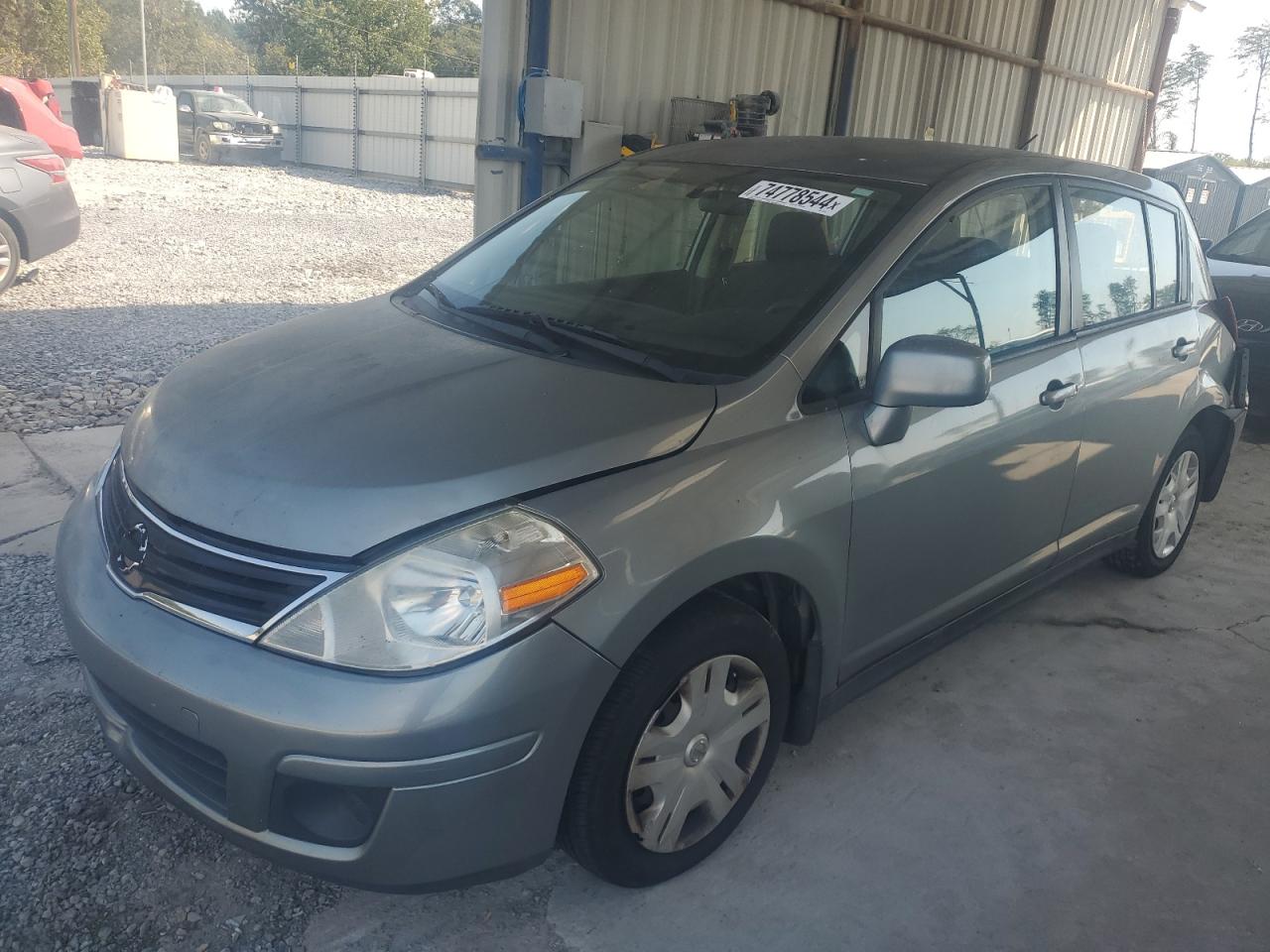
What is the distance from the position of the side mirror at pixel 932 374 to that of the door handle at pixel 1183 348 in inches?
73.3

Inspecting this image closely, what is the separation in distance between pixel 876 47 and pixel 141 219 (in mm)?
9880

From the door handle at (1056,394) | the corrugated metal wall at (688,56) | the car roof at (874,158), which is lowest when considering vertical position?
the door handle at (1056,394)

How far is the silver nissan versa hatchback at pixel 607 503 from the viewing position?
1.96 metres

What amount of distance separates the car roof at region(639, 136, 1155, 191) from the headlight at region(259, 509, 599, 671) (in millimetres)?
1704

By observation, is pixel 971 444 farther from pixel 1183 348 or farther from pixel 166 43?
pixel 166 43

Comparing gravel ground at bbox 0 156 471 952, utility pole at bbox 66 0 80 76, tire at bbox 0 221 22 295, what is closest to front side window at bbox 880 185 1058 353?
gravel ground at bbox 0 156 471 952

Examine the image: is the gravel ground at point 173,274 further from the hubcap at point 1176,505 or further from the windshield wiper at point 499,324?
the hubcap at point 1176,505

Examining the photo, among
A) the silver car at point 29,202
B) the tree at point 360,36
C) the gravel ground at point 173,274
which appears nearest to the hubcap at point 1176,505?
the gravel ground at point 173,274

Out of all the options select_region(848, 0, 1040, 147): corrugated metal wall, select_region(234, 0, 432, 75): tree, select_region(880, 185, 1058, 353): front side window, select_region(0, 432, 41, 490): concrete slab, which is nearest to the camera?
select_region(880, 185, 1058, 353): front side window

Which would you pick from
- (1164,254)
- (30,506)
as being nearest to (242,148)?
(30,506)

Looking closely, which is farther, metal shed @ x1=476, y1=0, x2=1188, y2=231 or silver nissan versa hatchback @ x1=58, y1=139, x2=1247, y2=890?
metal shed @ x1=476, y1=0, x2=1188, y2=231

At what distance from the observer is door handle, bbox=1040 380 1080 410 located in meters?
3.18

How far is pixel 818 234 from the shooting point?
2.86 m

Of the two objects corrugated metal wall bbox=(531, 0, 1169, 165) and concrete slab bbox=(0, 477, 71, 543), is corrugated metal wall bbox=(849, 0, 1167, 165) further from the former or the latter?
concrete slab bbox=(0, 477, 71, 543)
